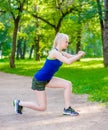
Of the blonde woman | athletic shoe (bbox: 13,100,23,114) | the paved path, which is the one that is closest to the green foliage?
the paved path

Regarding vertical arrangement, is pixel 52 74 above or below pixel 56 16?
below

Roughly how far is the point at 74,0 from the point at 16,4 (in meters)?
5.25

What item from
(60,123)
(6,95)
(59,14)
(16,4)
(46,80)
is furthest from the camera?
(59,14)

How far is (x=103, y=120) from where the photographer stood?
8312mm

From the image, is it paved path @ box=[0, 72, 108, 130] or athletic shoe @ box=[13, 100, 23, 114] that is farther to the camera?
athletic shoe @ box=[13, 100, 23, 114]

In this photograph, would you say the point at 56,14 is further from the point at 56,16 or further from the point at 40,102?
the point at 40,102

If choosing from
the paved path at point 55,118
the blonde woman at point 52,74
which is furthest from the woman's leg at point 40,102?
the paved path at point 55,118

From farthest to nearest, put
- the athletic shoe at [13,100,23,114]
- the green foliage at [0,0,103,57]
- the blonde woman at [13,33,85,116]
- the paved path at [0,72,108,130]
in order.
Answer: the green foliage at [0,0,103,57], the athletic shoe at [13,100,23,114], the blonde woman at [13,33,85,116], the paved path at [0,72,108,130]

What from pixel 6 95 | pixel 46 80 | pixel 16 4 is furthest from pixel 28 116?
pixel 16 4

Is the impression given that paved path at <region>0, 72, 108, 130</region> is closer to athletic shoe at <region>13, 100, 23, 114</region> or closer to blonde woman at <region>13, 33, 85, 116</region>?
athletic shoe at <region>13, 100, 23, 114</region>

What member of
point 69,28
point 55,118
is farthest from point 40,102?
point 69,28

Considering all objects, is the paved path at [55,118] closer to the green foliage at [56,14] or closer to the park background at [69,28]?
the park background at [69,28]

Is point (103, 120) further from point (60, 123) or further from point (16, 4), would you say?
point (16, 4)

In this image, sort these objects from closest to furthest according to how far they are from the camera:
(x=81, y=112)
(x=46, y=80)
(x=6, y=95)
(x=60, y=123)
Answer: (x=60, y=123), (x=46, y=80), (x=81, y=112), (x=6, y=95)
